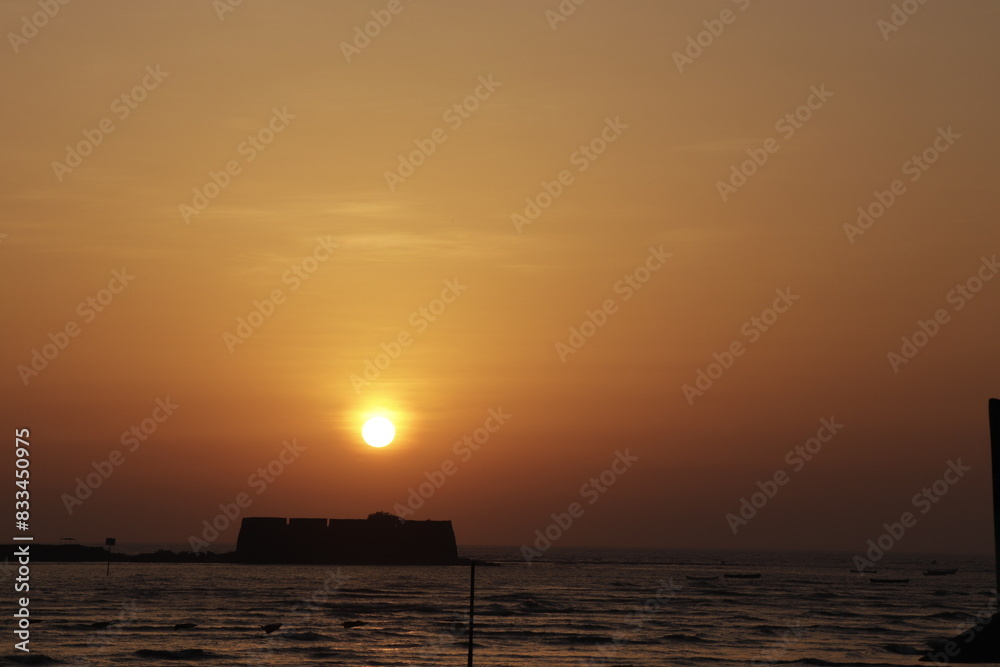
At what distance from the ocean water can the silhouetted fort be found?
23935 millimetres

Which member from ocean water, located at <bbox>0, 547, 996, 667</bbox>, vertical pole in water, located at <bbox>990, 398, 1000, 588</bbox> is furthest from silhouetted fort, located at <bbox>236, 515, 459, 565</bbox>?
vertical pole in water, located at <bbox>990, 398, 1000, 588</bbox>

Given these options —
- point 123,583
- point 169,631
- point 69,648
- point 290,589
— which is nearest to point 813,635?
point 169,631

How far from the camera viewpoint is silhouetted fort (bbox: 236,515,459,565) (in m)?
140

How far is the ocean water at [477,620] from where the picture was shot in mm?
47031

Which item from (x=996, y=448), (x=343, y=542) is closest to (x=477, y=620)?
(x=996, y=448)

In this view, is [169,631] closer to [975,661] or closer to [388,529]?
[975,661]

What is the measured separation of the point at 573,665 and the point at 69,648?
2061 centimetres

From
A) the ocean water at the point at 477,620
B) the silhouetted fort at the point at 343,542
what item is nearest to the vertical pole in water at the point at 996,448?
the ocean water at the point at 477,620

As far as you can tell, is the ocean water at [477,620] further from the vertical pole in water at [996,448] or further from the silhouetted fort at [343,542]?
the vertical pole in water at [996,448]

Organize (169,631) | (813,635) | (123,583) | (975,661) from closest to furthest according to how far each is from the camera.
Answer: (975,661) → (169,631) → (813,635) → (123,583)

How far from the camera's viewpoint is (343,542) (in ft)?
463

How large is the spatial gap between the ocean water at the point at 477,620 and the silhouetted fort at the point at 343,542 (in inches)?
942

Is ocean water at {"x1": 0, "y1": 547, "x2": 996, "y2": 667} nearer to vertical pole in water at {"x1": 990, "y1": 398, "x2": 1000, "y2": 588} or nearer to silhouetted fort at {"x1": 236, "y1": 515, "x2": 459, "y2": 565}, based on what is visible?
silhouetted fort at {"x1": 236, "y1": 515, "x2": 459, "y2": 565}

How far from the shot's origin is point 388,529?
145m
